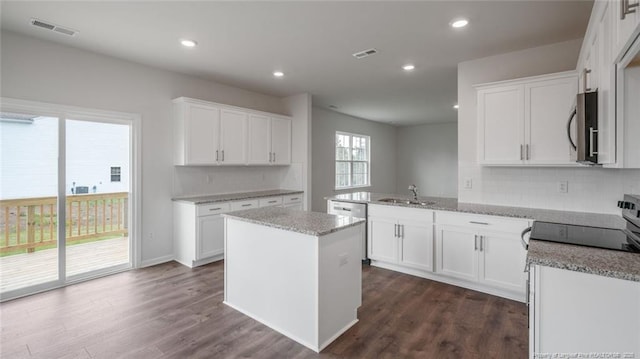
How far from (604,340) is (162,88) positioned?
16.0 feet

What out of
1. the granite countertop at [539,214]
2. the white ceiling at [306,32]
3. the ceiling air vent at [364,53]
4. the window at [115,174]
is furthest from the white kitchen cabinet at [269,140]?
the granite countertop at [539,214]

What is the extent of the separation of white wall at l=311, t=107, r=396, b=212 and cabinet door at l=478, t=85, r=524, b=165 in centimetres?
404

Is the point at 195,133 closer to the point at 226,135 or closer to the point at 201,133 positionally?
the point at 201,133

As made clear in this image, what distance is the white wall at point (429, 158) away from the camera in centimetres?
914

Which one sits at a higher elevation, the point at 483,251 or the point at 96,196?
the point at 96,196

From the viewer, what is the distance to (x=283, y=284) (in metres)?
2.43

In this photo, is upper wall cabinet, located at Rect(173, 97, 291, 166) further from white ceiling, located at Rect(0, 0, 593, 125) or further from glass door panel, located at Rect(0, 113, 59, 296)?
glass door panel, located at Rect(0, 113, 59, 296)

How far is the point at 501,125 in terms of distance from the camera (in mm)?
3281

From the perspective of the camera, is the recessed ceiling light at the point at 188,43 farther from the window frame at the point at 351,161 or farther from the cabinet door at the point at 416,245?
the window frame at the point at 351,161

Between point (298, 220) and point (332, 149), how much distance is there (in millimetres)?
5041

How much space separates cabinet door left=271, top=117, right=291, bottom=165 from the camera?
5.45 meters

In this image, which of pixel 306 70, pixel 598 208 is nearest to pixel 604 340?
pixel 598 208

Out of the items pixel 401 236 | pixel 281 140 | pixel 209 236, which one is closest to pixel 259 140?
pixel 281 140

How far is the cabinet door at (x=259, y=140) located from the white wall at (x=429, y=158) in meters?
5.89
